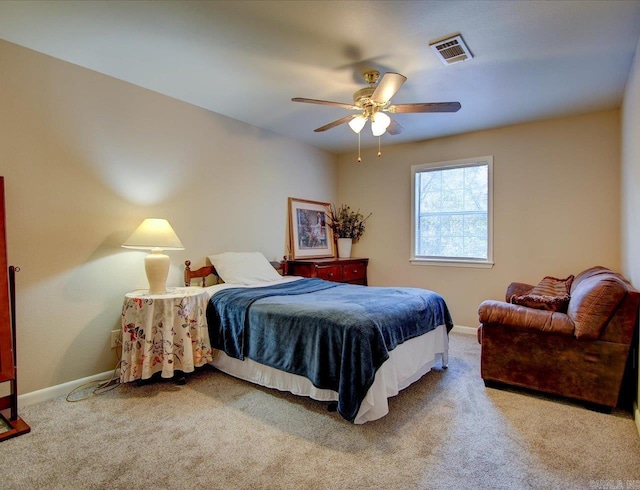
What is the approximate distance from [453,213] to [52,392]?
4.43 meters

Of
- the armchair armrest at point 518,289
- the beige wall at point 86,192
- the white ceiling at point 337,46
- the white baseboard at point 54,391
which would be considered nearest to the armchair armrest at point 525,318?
the armchair armrest at point 518,289

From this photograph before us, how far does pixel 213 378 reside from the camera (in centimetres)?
298

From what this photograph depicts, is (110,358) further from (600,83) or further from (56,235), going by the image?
(600,83)

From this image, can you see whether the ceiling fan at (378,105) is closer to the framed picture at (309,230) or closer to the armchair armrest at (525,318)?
the armchair armrest at (525,318)

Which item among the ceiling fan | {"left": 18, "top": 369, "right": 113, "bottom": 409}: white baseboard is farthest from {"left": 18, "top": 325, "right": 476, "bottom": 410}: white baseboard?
the ceiling fan

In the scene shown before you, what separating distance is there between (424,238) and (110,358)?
3808mm

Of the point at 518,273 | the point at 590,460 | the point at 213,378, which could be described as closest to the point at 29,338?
the point at 213,378

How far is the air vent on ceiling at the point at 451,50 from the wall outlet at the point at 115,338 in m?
3.26

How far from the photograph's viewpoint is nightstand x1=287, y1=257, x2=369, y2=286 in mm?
4352

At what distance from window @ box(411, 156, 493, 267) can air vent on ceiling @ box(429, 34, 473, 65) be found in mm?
1998

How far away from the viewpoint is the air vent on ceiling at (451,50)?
7.79ft

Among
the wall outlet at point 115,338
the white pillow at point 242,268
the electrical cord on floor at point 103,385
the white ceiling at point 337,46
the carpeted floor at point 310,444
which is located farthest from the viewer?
the white pillow at point 242,268

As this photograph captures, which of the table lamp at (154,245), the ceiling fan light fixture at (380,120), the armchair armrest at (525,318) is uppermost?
the ceiling fan light fixture at (380,120)

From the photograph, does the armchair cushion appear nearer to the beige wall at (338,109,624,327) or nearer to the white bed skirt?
the white bed skirt
